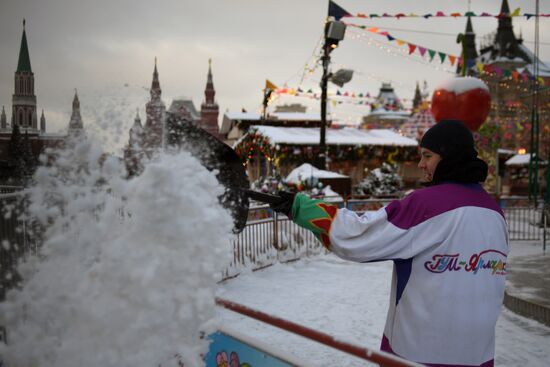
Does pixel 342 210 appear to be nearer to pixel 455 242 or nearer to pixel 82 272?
pixel 455 242

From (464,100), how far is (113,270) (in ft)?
25.1

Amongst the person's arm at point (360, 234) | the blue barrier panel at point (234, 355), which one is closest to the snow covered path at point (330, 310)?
the blue barrier panel at point (234, 355)

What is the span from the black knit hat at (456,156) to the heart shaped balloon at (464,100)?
6418 millimetres

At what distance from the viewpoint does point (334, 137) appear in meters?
25.8

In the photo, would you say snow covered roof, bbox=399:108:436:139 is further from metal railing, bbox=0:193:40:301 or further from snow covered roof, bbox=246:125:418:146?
metal railing, bbox=0:193:40:301

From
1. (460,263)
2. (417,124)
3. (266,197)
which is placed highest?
(417,124)

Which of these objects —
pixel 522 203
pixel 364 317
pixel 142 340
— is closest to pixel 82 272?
pixel 142 340

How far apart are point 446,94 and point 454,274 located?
23.0 ft

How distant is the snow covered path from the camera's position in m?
4.72

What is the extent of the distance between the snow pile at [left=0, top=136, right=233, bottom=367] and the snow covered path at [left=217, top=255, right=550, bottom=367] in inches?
47.7

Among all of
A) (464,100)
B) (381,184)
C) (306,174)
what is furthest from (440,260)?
(381,184)

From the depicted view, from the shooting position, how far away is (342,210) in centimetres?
216

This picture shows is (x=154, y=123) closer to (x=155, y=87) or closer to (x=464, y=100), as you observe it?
(x=155, y=87)

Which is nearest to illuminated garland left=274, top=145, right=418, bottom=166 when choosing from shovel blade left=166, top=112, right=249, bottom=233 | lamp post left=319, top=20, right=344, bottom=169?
lamp post left=319, top=20, right=344, bottom=169
